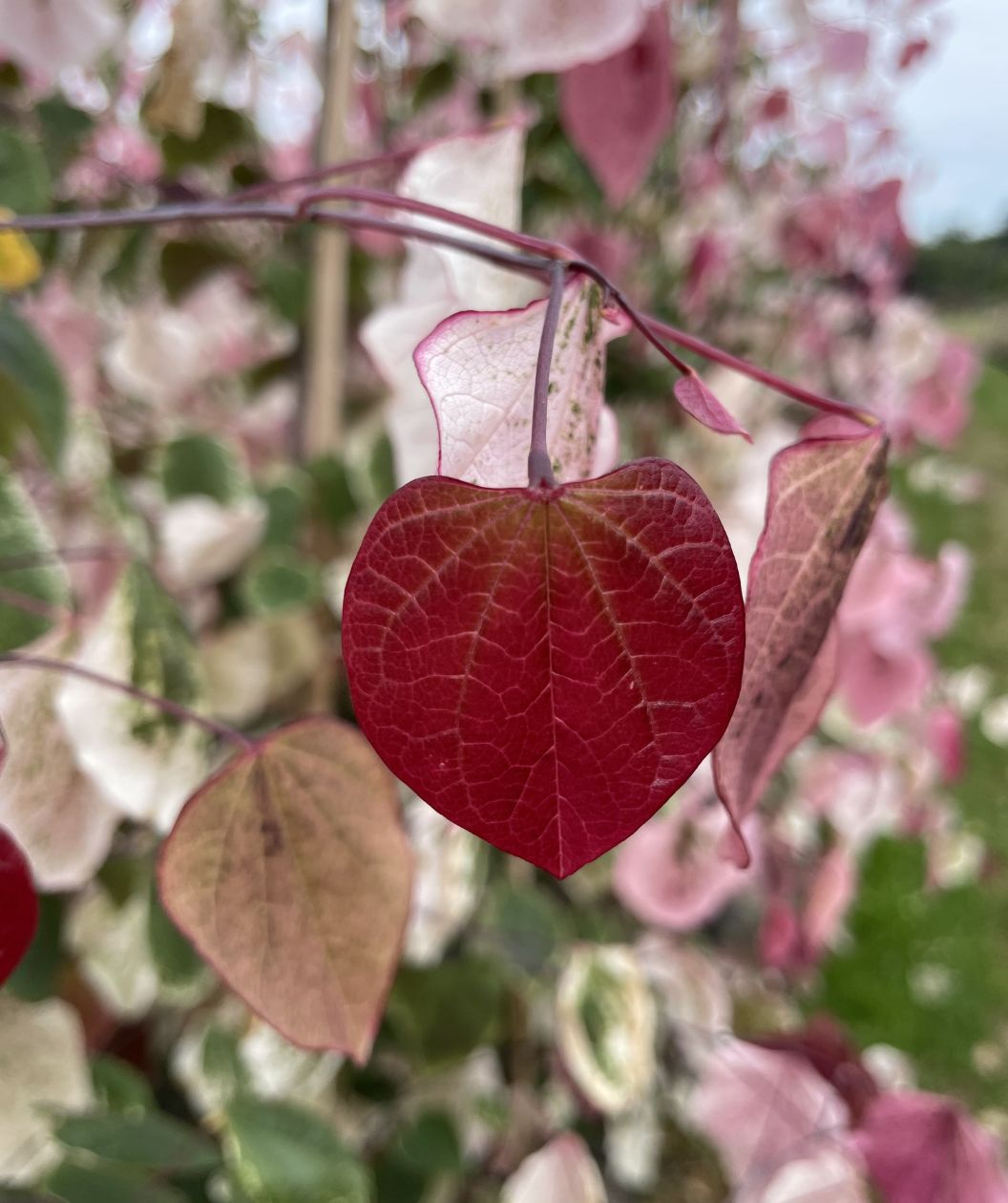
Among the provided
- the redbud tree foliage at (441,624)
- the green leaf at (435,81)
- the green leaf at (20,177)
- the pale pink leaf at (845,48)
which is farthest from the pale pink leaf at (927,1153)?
the pale pink leaf at (845,48)

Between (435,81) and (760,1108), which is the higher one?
(435,81)

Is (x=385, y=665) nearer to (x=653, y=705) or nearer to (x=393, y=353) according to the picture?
(x=653, y=705)

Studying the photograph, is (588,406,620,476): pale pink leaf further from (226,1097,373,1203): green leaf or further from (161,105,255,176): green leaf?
(161,105,255,176): green leaf

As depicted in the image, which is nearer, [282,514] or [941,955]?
[282,514]

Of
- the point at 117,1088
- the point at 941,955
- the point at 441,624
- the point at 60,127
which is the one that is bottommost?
the point at 941,955

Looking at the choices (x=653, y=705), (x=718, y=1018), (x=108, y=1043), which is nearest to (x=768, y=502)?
(x=653, y=705)

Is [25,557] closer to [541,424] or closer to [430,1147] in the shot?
[541,424]

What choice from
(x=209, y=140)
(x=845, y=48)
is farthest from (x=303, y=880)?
(x=845, y=48)

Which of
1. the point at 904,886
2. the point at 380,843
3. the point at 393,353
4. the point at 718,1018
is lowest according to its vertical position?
the point at 904,886
